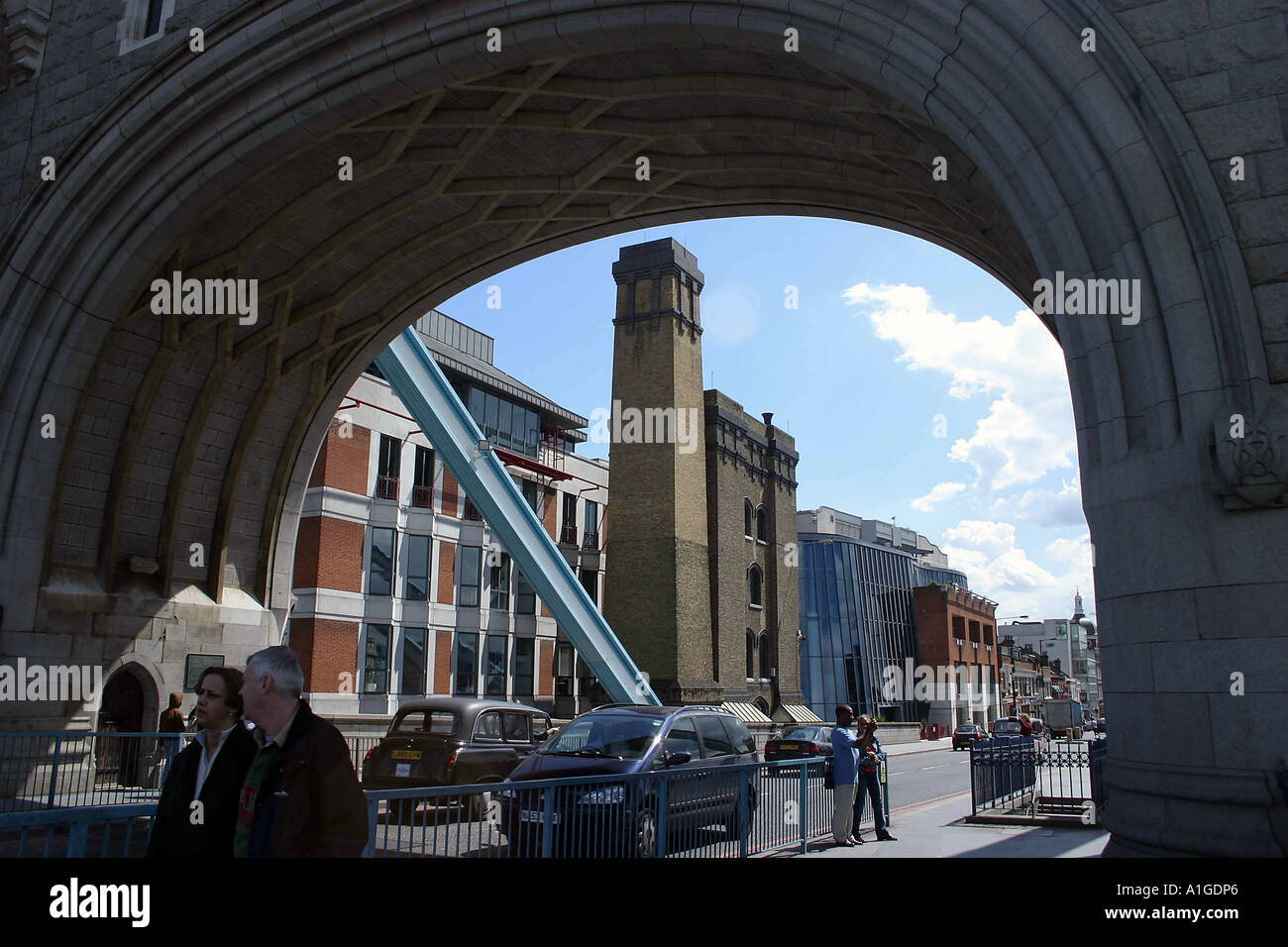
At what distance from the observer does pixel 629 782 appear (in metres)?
8.18

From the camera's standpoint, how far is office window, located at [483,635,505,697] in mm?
38656

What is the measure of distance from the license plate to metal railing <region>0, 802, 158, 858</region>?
118 inches

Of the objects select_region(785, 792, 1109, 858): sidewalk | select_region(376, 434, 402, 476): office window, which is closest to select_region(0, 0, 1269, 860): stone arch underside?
select_region(785, 792, 1109, 858): sidewalk

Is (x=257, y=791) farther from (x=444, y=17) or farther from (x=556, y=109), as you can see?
(x=556, y=109)

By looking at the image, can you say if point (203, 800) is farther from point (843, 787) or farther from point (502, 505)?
point (502, 505)

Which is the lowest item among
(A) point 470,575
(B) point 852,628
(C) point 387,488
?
(B) point 852,628

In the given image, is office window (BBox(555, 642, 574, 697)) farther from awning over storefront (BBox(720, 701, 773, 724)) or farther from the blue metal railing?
the blue metal railing

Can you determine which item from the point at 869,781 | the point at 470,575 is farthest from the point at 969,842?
the point at 470,575

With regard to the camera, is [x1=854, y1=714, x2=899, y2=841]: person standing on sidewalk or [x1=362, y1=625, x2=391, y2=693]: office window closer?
[x1=854, y1=714, x2=899, y2=841]: person standing on sidewalk

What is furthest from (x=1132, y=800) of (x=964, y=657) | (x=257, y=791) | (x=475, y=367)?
(x=964, y=657)

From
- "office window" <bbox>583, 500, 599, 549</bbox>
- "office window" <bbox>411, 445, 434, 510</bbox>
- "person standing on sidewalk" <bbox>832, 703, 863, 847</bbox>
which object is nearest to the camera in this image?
"person standing on sidewalk" <bbox>832, 703, 863, 847</bbox>

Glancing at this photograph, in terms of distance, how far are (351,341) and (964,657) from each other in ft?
217

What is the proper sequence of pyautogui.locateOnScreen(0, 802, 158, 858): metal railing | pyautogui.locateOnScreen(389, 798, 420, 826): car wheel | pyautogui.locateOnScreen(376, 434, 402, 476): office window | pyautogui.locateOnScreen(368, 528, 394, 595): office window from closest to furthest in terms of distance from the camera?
pyautogui.locateOnScreen(0, 802, 158, 858): metal railing
pyautogui.locateOnScreen(389, 798, 420, 826): car wheel
pyautogui.locateOnScreen(368, 528, 394, 595): office window
pyautogui.locateOnScreen(376, 434, 402, 476): office window

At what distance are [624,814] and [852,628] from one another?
189 feet
